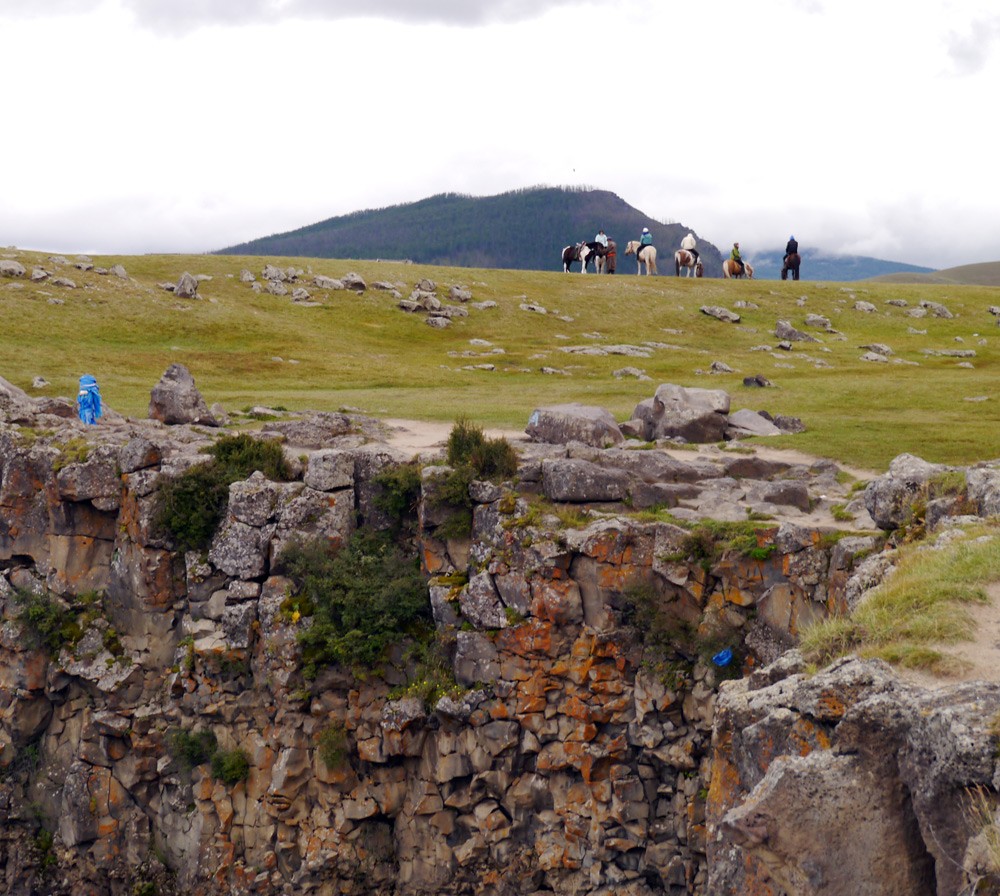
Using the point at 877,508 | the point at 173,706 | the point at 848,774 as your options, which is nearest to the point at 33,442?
the point at 173,706

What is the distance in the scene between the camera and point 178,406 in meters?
35.8

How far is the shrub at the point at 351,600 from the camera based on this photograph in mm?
26469

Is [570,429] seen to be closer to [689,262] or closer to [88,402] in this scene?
[88,402]

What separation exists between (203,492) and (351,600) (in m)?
6.36

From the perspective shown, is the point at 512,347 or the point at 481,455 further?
the point at 512,347

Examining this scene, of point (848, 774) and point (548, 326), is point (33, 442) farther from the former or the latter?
point (548, 326)

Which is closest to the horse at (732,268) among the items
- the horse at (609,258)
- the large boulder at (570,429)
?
the horse at (609,258)

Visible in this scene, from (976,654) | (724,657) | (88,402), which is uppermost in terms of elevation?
(88,402)

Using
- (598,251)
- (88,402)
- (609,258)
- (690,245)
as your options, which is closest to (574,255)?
(598,251)

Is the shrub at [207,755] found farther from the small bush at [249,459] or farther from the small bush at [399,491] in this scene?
the small bush at [399,491]

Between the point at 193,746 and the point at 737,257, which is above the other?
the point at 737,257

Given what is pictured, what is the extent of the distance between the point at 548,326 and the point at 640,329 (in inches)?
284

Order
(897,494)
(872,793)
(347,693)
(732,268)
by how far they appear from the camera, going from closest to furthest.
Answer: (872,793) < (897,494) < (347,693) < (732,268)

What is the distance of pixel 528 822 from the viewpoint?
2508 cm
